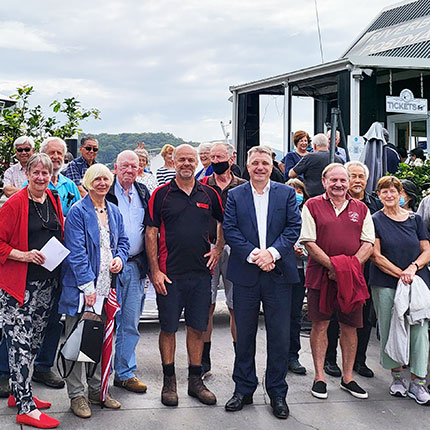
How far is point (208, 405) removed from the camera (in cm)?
445

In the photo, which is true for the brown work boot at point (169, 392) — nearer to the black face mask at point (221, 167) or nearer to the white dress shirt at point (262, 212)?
the white dress shirt at point (262, 212)

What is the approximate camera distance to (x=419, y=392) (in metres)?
4.64

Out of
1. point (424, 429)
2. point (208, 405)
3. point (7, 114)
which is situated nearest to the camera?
point (424, 429)

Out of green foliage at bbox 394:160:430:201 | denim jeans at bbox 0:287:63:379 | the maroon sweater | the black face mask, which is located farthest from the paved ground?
green foliage at bbox 394:160:430:201

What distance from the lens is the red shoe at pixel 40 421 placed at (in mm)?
3961

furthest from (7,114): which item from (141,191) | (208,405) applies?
(208,405)

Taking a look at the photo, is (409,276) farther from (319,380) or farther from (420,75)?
(420,75)

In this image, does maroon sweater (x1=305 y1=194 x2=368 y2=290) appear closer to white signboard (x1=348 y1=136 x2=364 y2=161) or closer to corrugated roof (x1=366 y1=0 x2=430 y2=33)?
white signboard (x1=348 y1=136 x2=364 y2=161)

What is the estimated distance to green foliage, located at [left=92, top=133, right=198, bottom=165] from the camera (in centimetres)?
658

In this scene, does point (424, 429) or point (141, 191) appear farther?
point (141, 191)

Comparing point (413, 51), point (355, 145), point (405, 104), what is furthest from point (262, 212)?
point (413, 51)

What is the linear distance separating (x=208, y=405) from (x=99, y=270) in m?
1.34

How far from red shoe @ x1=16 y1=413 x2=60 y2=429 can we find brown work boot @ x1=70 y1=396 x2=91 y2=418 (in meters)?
0.19

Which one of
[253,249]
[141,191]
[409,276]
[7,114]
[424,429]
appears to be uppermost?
[7,114]
